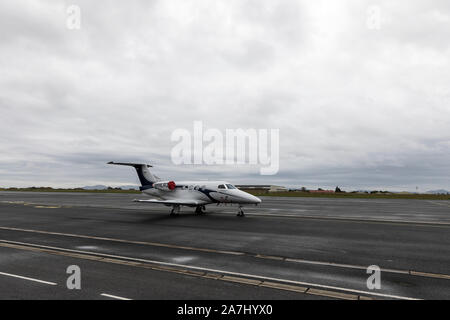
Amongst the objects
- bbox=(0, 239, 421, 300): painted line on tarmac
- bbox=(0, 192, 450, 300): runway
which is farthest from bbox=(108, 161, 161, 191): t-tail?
bbox=(0, 239, 421, 300): painted line on tarmac

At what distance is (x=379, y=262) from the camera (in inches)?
480

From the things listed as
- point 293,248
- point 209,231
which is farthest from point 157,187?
point 293,248

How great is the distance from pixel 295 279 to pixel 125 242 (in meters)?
10.2

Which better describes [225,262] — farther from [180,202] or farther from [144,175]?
[144,175]

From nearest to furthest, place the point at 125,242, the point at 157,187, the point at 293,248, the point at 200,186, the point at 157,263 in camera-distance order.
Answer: the point at 157,263 → the point at 293,248 → the point at 125,242 → the point at 200,186 → the point at 157,187

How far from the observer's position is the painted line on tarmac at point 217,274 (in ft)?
28.1

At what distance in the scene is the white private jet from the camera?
2714 cm

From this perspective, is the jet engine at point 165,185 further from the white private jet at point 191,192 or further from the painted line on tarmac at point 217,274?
the painted line on tarmac at point 217,274

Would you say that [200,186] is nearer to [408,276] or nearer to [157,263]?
[157,263]

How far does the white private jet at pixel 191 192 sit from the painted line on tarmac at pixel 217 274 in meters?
14.2

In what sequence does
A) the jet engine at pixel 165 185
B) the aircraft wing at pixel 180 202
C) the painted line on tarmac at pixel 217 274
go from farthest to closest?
the jet engine at pixel 165 185 → the aircraft wing at pixel 180 202 → the painted line on tarmac at pixel 217 274

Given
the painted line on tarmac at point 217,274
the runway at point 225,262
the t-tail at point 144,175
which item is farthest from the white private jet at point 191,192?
the painted line on tarmac at point 217,274

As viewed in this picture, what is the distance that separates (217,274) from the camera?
34.0 feet
